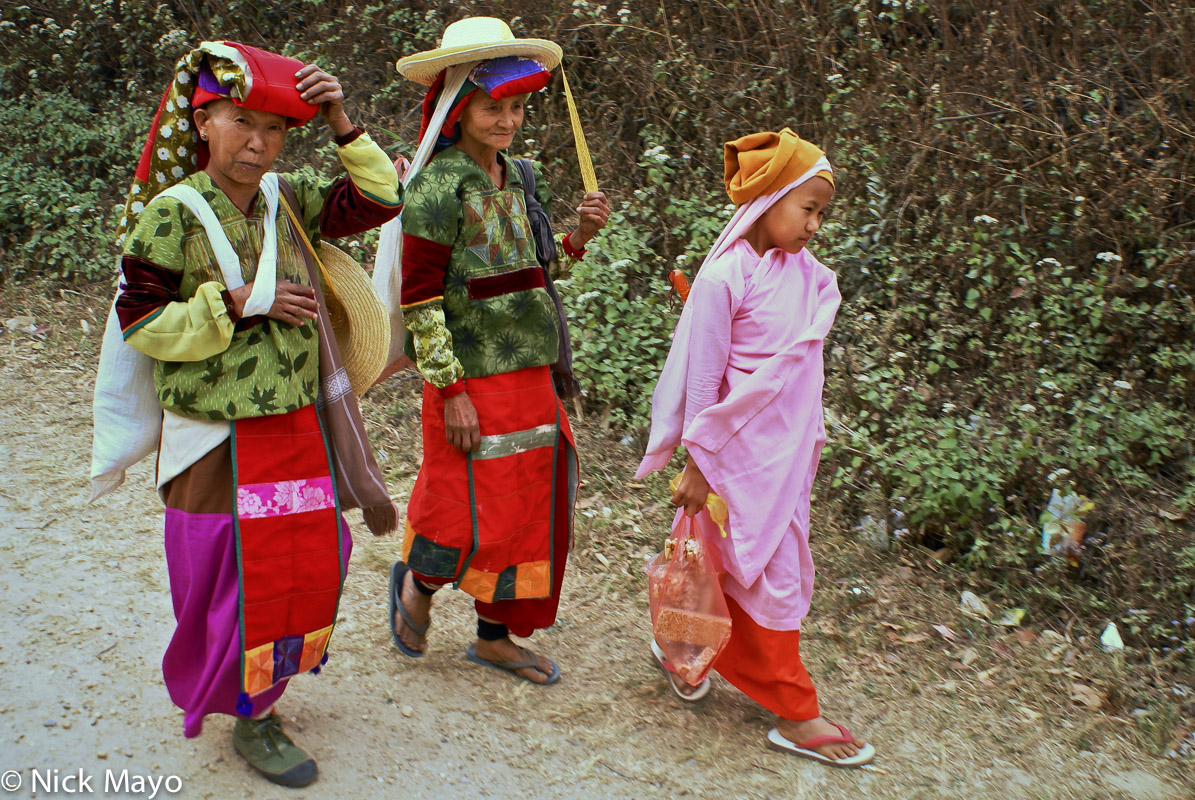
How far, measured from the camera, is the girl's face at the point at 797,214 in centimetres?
298

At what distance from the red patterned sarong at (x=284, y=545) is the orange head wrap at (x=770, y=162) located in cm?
145

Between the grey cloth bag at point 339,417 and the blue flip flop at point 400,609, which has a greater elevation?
the grey cloth bag at point 339,417

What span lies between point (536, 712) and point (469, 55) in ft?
6.94

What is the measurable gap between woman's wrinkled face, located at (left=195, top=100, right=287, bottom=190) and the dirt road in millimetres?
1702

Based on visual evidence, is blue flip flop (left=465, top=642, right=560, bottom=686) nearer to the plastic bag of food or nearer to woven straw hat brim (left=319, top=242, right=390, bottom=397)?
the plastic bag of food

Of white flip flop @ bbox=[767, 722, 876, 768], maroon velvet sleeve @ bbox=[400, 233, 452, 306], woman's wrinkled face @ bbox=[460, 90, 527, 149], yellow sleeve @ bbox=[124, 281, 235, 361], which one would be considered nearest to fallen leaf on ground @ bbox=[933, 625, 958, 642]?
white flip flop @ bbox=[767, 722, 876, 768]

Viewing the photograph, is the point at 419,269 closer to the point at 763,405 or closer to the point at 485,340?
the point at 485,340

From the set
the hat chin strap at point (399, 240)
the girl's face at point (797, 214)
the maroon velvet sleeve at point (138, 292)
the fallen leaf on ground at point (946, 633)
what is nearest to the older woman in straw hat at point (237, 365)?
the maroon velvet sleeve at point (138, 292)

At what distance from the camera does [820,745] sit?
3139mm

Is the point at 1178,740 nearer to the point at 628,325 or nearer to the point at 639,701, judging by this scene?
the point at 639,701

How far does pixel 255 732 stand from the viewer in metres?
2.87

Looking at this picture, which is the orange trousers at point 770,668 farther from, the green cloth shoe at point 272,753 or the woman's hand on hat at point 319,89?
the woman's hand on hat at point 319,89

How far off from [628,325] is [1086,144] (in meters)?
2.63

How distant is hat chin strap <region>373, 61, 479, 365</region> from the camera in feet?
9.91
